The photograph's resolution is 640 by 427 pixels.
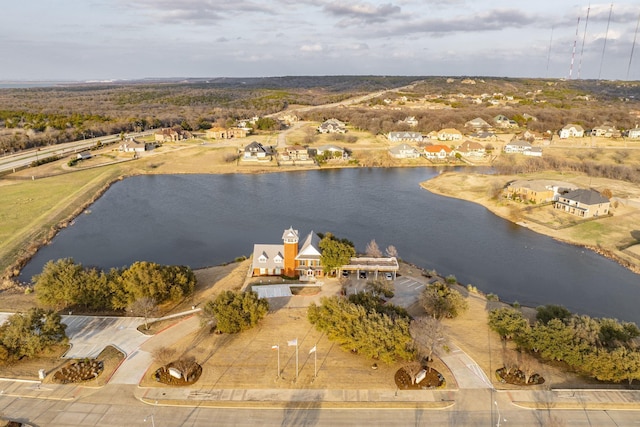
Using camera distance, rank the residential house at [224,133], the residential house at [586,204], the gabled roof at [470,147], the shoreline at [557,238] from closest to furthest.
→ the shoreline at [557,238]
the residential house at [586,204]
the gabled roof at [470,147]
the residential house at [224,133]

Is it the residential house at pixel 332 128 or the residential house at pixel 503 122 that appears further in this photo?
the residential house at pixel 503 122

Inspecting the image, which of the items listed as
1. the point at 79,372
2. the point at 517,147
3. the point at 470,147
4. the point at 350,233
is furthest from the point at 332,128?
the point at 79,372

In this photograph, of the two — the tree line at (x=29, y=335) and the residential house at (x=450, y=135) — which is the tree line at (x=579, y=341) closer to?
the tree line at (x=29, y=335)

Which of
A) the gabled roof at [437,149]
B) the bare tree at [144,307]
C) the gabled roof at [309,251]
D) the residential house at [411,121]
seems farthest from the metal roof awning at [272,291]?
the residential house at [411,121]

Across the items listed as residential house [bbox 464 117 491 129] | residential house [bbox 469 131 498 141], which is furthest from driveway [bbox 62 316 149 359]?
residential house [bbox 464 117 491 129]

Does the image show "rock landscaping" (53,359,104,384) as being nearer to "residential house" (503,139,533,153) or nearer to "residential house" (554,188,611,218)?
"residential house" (554,188,611,218)

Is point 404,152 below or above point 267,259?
above

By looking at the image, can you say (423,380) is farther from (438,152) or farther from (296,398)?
(438,152)
